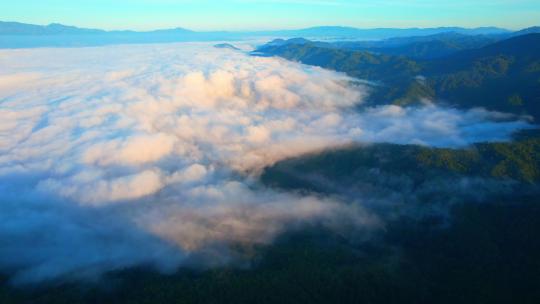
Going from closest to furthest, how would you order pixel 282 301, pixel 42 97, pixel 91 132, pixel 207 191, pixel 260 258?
pixel 282 301 < pixel 260 258 < pixel 207 191 < pixel 91 132 < pixel 42 97

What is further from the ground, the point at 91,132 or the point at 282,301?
the point at 91,132

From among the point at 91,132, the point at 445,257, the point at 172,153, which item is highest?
the point at 91,132

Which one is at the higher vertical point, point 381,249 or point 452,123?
point 452,123

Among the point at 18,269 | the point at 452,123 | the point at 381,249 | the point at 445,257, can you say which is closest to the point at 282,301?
the point at 381,249

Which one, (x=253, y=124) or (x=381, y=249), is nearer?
(x=381, y=249)

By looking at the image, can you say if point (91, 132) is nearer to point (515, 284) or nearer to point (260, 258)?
point (260, 258)

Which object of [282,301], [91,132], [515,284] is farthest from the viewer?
[91,132]

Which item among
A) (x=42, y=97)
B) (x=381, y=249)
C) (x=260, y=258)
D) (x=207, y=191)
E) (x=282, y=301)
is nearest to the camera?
(x=282, y=301)

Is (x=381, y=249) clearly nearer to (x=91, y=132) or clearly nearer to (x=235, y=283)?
(x=235, y=283)

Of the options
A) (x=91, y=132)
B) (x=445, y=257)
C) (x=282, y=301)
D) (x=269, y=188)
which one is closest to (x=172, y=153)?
(x=91, y=132)
